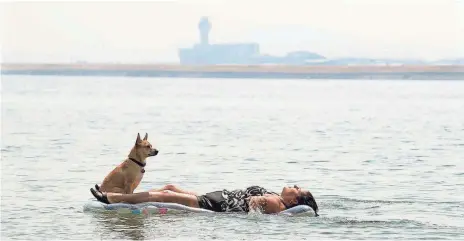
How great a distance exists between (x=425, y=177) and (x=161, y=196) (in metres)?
8.26

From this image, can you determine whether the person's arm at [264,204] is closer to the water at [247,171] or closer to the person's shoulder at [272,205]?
the person's shoulder at [272,205]

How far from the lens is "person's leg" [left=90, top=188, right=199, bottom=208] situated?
54.4ft

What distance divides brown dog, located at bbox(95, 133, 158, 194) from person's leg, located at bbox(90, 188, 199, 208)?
4.8 inches

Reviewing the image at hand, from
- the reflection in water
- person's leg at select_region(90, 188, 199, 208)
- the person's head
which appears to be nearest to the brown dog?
person's leg at select_region(90, 188, 199, 208)

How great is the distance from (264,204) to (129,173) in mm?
1889

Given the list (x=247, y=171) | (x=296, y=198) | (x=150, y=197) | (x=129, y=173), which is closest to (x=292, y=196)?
(x=296, y=198)

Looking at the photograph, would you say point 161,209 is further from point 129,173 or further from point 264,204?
point 264,204

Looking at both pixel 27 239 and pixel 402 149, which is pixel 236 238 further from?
pixel 402 149

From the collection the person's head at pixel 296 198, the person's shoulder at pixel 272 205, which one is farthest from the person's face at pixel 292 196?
the person's shoulder at pixel 272 205

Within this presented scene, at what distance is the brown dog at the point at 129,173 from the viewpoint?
16.6 meters

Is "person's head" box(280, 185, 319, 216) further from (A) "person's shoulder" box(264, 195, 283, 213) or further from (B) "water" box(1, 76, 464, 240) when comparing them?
(B) "water" box(1, 76, 464, 240)

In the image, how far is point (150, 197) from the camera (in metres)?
16.7

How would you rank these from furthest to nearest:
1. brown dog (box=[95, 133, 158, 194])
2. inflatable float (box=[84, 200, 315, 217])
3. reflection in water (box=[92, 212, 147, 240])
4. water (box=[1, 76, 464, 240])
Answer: brown dog (box=[95, 133, 158, 194]), inflatable float (box=[84, 200, 315, 217]), water (box=[1, 76, 464, 240]), reflection in water (box=[92, 212, 147, 240])

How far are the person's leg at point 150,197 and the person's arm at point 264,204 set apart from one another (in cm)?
77
